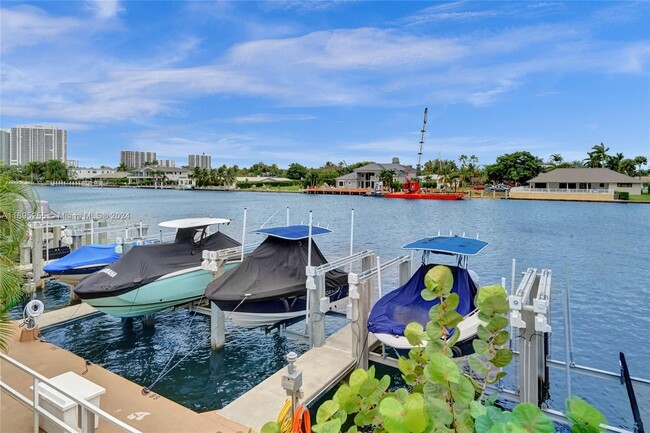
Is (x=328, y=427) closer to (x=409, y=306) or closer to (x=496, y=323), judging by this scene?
(x=496, y=323)

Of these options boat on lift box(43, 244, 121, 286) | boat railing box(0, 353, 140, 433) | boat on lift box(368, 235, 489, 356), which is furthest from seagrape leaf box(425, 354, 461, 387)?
boat on lift box(43, 244, 121, 286)

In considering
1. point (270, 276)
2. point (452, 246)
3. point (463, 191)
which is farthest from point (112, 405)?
point (463, 191)

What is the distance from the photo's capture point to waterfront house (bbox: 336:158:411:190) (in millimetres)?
98144

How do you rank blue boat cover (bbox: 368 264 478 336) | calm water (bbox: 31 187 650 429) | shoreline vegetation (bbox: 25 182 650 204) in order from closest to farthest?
1. blue boat cover (bbox: 368 264 478 336)
2. calm water (bbox: 31 187 650 429)
3. shoreline vegetation (bbox: 25 182 650 204)

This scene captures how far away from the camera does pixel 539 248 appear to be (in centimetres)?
2573

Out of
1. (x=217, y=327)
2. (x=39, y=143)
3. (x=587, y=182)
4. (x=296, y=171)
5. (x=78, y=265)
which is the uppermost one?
(x=39, y=143)

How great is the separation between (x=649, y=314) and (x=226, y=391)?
13.9 metres

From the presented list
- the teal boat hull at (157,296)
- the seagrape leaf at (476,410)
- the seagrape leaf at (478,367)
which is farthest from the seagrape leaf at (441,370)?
the teal boat hull at (157,296)

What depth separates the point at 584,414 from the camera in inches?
48.1

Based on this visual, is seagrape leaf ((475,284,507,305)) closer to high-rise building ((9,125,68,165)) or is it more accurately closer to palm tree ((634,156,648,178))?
palm tree ((634,156,648,178))

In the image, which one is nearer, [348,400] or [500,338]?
[348,400]

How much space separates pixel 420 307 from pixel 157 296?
634 cm

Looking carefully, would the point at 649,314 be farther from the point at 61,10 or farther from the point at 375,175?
the point at 375,175

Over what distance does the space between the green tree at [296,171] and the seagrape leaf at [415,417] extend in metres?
123
